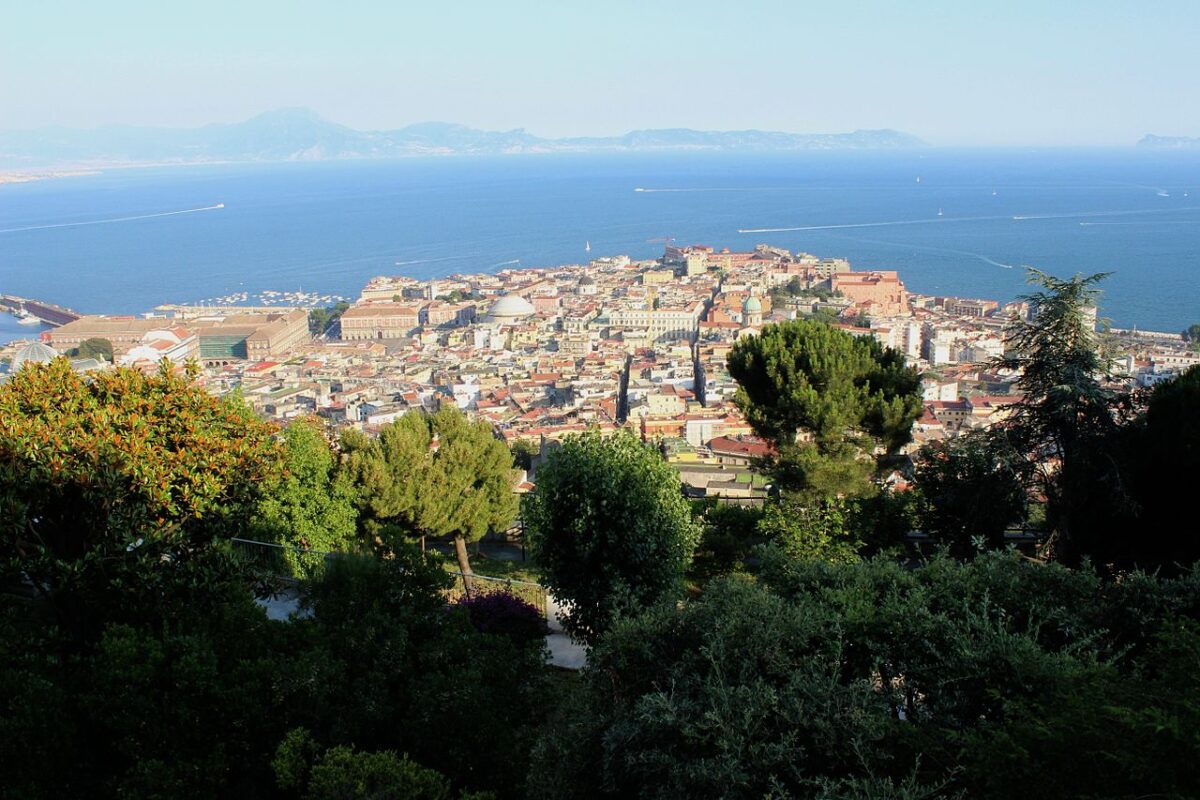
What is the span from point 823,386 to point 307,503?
4.10 metres

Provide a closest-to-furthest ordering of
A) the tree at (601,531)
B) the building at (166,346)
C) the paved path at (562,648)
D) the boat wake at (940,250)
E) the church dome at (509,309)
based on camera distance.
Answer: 1. the tree at (601,531)
2. the paved path at (562,648)
3. the building at (166,346)
4. the church dome at (509,309)
5. the boat wake at (940,250)

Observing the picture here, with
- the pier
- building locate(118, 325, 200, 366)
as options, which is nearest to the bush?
building locate(118, 325, 200, 366)

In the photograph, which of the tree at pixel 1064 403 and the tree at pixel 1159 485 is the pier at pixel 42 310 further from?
the tree at pixel 1159 485

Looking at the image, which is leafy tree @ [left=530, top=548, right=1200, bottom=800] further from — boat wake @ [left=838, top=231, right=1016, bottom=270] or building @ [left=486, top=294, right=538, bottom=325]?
boat wake @ [left=838, top=231, right=1016, bottom=270]

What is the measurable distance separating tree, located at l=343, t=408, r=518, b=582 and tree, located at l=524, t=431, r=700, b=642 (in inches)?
71.8

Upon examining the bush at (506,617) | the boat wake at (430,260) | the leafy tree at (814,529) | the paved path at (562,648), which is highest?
the leafy tree at (814,529)

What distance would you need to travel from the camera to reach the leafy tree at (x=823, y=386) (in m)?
7.42

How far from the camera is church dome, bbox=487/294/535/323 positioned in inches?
1905

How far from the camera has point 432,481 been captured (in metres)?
7.41

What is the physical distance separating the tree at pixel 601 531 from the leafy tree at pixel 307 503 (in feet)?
5.87

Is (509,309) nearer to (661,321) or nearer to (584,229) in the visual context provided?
(661,321)

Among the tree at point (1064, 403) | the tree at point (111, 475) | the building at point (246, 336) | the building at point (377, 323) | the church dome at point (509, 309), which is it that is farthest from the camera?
the church dome at point (509, 309)

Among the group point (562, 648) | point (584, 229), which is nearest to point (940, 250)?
point (584, 229)

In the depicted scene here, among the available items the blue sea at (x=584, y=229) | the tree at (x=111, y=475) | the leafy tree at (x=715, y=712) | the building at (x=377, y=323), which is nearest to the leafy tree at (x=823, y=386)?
the leafy tree at (x=715, y=712)
